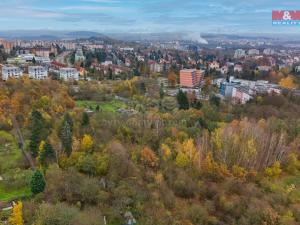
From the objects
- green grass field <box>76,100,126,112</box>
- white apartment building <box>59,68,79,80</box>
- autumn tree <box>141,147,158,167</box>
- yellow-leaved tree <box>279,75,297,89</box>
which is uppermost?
white apartment building <box>59,68,79,80</box>

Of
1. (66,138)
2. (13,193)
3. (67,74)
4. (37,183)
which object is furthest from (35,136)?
(67,74)

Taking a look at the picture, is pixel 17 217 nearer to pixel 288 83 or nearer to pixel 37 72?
pixel 37 72

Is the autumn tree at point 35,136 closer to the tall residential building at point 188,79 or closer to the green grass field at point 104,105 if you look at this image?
the green grass field at point 104,105

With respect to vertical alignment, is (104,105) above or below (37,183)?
above

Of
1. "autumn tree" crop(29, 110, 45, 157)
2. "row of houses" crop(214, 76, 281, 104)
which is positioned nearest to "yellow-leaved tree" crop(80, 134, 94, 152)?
"autumn tree" crop(29, 110, 45, 157)

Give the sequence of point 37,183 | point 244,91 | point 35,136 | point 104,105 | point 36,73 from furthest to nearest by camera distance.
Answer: point 36,73 → point 244,91 → point 104,105 → point 35,136 → point 37,183

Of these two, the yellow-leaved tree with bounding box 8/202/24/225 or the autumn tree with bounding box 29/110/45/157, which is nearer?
the yellow-leaved tree with bounding box 8/202/24/225

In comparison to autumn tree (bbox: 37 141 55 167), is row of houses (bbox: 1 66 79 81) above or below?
above

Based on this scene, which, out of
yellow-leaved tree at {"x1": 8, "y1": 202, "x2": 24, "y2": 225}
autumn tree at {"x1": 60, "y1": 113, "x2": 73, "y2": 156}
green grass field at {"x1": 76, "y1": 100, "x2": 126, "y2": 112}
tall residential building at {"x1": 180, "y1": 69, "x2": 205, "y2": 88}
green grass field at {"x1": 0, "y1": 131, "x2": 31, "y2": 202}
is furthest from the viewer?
tall residential building at {"x1": 180, "y1": 69, "x2": 205, "y2": 88}

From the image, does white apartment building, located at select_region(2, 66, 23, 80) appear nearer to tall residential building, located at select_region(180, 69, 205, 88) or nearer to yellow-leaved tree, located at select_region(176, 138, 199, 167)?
tall residential building, located at select_region(180, 69, 205, 88)

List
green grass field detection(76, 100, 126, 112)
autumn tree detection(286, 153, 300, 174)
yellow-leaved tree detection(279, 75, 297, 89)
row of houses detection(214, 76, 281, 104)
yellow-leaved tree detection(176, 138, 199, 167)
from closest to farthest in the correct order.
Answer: yellow-leaved tree detection(176, 138, 199, 167) < autumn tree detection(286, 153, 300, 174) < green grass field detection(76, 100, 126, 112) < row of houses detection(214, 76, 281, 104) < yellow-leaved tree detection(279, 75, 297, 89)
